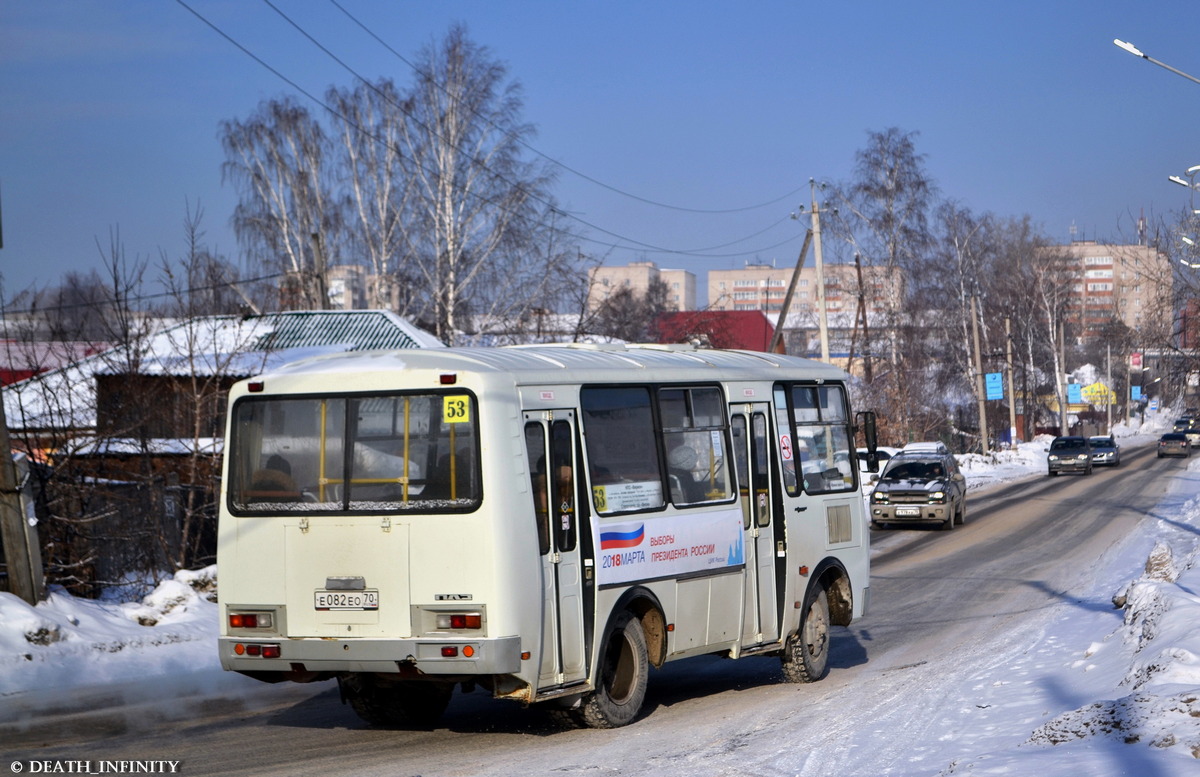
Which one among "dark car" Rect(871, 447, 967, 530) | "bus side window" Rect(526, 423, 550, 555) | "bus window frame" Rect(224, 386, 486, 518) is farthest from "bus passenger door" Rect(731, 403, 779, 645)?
"dark car" Rect(871, 447, 967, 530)

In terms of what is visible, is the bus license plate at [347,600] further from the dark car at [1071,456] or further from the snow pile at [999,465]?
the dark car at [1071,456]

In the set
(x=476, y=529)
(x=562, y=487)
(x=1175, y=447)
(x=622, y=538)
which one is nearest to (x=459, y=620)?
(x=476, y=529)

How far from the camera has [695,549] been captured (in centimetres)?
991

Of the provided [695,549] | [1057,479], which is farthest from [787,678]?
[1057,479]

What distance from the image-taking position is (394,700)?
9.42 m

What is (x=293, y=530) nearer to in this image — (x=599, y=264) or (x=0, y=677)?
(x=0, y=677)

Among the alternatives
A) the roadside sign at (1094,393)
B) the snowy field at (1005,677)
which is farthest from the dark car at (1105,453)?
the roadside sign at (1094,393)

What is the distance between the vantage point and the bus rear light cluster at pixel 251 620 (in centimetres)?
852

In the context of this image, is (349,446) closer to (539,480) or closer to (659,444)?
(539,480)

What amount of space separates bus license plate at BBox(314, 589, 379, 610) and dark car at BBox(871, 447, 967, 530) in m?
23.2

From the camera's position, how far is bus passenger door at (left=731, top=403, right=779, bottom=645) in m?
10.6

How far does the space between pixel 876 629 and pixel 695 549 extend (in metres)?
6.05

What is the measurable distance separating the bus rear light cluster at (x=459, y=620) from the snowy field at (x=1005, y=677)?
2.22m

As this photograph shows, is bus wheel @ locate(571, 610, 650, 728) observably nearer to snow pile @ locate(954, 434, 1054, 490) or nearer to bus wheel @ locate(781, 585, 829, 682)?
bus wheel @ locate(781, 585, 829, 682)
